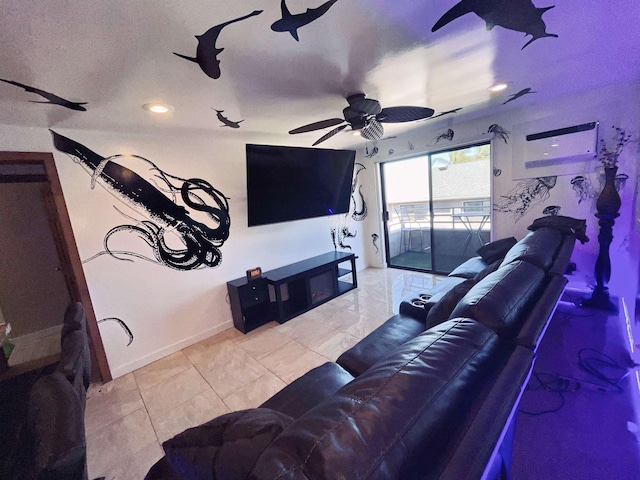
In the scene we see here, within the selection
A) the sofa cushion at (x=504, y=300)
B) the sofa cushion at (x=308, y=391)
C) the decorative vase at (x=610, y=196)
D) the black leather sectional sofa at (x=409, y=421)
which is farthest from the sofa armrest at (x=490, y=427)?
the decorative vase at (x=610, y=196)

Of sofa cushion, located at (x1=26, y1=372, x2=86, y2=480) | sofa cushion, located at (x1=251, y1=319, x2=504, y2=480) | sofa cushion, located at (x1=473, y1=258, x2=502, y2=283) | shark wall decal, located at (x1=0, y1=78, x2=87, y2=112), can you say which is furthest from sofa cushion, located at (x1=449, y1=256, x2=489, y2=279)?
shark wall decal, located at (x1=0, y1=78, x2=87, y2=112)

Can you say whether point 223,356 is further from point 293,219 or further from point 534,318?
point 534,318

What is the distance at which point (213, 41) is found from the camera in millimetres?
1240

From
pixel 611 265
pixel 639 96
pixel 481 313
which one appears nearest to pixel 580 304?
pixel 611 265

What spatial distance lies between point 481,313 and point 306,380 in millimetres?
984

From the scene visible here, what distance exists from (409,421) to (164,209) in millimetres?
2877

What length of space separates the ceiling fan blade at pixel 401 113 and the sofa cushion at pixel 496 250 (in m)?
→ 1.94

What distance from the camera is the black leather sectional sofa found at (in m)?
0.51

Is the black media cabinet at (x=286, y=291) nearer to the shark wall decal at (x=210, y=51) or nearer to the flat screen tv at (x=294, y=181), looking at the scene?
the flat screen tv at (x=294, y=181)

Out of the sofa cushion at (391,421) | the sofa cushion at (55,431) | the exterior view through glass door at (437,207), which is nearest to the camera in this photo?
the sofa cushion at (391,421)

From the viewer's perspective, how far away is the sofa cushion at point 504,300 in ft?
3.39

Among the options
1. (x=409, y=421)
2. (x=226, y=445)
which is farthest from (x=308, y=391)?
(x=409, y=421)

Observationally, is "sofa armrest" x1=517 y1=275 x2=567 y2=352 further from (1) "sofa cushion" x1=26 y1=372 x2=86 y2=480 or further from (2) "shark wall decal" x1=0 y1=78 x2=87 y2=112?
(2) "shark wall decal" x1=0 y1=78 x2=87 y2=112

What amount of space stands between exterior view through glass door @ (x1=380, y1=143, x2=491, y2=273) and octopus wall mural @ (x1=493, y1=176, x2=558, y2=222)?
0.28 metres
